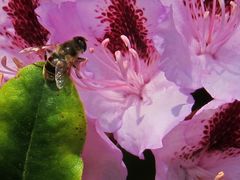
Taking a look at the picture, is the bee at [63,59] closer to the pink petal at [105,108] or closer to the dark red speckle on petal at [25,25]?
the pink petal at [105,108]

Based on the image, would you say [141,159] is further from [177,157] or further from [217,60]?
[217,60]

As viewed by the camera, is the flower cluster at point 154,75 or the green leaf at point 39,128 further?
the flower cluster at point 154,75

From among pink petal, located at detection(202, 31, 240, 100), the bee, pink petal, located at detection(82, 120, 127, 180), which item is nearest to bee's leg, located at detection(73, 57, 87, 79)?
the bee

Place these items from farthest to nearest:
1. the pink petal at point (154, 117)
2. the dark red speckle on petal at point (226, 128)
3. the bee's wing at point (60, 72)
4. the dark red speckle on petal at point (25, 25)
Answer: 1. the dark red speckle on petal at point (25, 25)
2. the dark red speckle on petal at point (226, 128)
3. the pink petal at point (154, 117)
4. the bee's wing at point (60, 72)

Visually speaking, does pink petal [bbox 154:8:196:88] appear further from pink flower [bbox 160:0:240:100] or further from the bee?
the bee

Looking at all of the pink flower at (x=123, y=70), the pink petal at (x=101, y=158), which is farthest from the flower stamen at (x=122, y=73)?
the pink petal at (x=101, y=158)

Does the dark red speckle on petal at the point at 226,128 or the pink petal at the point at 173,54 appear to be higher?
the pink petal at the point at 173,54

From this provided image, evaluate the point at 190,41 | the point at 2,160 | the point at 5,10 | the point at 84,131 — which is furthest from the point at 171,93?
the point at 5,10

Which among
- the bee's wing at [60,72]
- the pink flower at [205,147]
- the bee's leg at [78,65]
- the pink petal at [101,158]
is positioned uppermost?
the bee's wing at [60,72]
